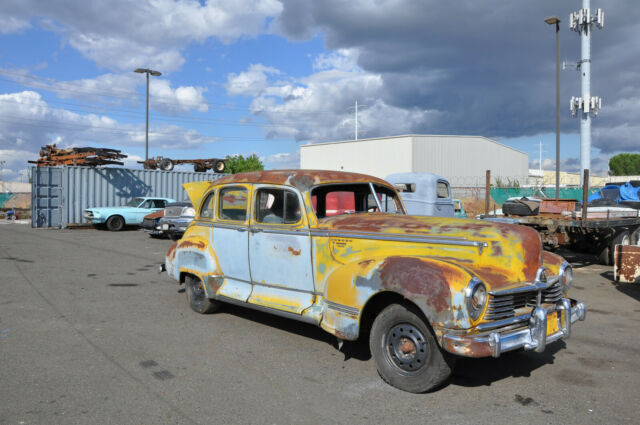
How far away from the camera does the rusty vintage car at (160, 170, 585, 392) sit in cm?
370

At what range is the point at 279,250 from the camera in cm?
525

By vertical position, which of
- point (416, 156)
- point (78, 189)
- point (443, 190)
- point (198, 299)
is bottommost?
point (198, 299)

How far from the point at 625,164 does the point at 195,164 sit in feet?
292

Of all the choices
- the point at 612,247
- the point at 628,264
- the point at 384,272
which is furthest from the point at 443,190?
the point at 384,272

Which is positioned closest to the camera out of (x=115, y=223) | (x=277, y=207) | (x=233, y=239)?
(x=277, y=207)

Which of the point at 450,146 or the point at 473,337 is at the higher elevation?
the point at 450,146

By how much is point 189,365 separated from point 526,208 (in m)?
9.13

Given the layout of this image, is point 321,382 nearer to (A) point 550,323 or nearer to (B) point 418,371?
(B) point 418,371

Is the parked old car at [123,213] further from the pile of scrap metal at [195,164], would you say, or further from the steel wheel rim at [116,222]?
the pile of scrap metal at [195,164]

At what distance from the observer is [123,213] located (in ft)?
66.4


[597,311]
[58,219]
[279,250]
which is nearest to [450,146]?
[58,219]

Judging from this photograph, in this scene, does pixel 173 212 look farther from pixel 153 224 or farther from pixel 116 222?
pixel 116 222

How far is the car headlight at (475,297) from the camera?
355 cm

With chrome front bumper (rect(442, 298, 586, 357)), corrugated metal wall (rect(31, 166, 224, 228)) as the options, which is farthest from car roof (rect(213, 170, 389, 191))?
corrugated metal wall (rect(31, 166, 224, 228))
